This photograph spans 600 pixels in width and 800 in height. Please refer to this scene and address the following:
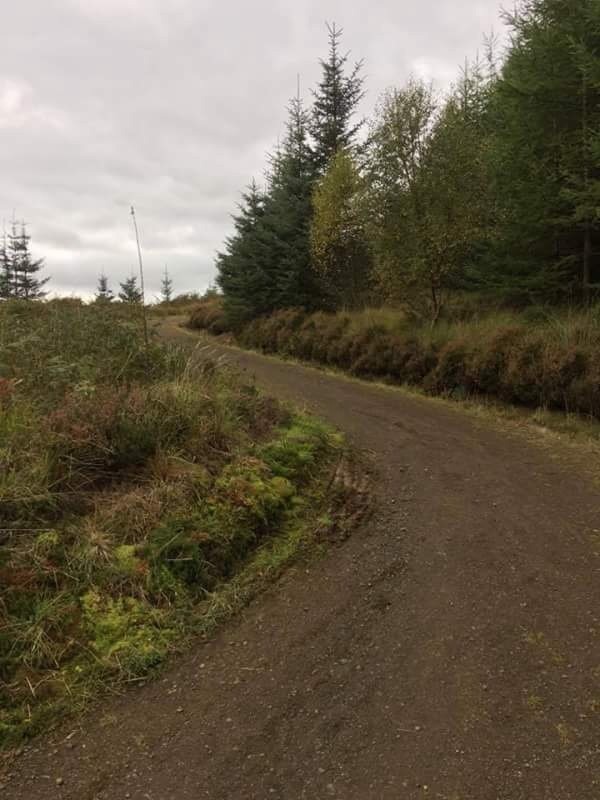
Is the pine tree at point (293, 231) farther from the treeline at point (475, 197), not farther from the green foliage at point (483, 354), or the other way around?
the green foliage at point (483, 354)

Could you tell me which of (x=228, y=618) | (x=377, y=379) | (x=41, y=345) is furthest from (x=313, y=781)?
(x=377, y=379)

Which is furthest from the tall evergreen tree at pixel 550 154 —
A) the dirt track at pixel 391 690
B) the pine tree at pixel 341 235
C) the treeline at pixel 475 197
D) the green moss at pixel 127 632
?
the green moss at pixel 127 632

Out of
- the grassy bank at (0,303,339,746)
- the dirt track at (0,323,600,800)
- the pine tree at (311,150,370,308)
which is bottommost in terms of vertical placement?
the dirt track at (0,323,600,800)

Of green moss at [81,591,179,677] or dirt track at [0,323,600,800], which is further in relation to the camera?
green moss at [81,591,179,677]

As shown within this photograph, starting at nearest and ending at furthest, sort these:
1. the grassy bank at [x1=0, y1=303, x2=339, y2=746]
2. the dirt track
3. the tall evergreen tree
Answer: the dirt track → the grassy bank at [x1=0, y1=303, x2=339, y2=746] → the tall evergreen tree

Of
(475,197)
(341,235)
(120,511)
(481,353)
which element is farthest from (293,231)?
(120,511)

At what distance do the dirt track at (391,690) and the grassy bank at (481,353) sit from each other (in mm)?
3625

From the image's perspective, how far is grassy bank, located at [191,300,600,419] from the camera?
7996 mm

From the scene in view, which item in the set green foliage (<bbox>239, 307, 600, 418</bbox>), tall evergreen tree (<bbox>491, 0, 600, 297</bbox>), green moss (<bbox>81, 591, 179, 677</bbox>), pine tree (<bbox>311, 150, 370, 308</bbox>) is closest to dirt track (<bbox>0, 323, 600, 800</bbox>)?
green moss (<bbox>81, 591, 179, 677</bbox>)

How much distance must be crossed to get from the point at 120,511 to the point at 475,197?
34.5 feet

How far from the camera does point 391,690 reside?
298cm

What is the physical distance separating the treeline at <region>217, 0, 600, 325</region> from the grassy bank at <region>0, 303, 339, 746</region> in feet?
22.0

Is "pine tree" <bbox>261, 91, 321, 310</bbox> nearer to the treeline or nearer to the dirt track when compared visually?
the treeline

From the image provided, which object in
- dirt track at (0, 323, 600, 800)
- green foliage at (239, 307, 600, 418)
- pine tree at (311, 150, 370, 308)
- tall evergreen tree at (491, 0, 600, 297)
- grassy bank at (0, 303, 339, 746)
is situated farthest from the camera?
pine tree at (311, 150, 370, 308)
